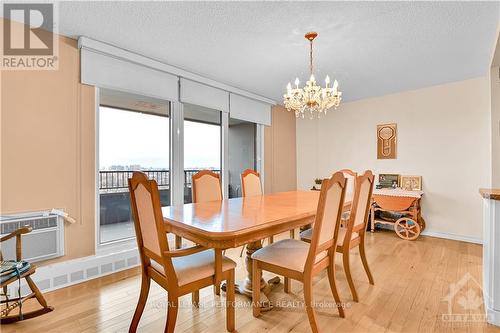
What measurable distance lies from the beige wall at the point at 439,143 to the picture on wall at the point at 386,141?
73mm

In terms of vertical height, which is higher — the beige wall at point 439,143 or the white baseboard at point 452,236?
the beige wall at point 439,143

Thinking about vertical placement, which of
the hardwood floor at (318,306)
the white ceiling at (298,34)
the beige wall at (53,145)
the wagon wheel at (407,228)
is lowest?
the hardwood floor at (318,306)

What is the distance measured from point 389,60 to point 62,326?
12.7 ft

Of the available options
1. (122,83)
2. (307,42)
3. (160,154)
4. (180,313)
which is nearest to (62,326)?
(180,313)

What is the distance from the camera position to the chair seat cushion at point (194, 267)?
1.48m

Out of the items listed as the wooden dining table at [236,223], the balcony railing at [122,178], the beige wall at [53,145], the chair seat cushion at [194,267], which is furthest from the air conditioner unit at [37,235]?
the chair seat cushion at [194,267]

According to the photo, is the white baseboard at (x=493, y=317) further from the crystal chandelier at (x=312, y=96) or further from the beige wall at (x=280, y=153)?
the beige wall at (x=280, y=153)

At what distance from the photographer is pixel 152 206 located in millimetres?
1372

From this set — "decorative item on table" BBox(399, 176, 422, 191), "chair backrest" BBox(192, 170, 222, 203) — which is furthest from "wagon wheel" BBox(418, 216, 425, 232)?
"chair backrest" BBox(192, 170, 222, 203)

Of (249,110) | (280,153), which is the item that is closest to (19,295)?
(249,110)

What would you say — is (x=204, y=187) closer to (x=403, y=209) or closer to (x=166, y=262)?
(x=166, y=262)

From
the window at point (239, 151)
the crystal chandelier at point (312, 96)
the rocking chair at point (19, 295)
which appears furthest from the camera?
the window at point (239, 151)

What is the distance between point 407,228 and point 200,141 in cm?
330

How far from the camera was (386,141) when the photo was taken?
4.29 metres
